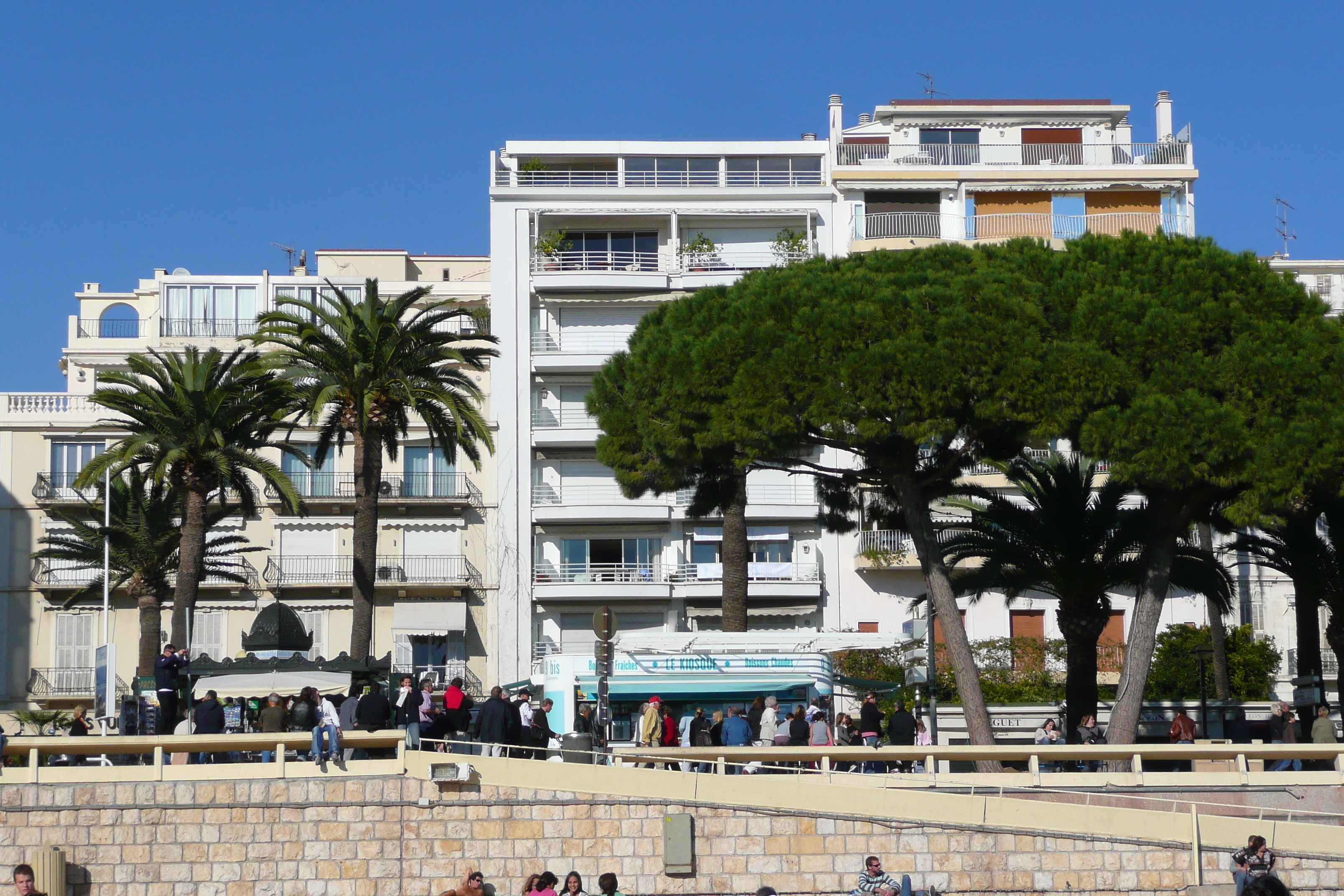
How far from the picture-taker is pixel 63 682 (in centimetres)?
4544

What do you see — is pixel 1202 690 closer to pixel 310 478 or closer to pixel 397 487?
pixel 397 487

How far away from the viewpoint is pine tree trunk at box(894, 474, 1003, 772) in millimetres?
22203

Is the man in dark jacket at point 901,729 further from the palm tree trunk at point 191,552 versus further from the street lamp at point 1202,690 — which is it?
the palm tree trunk at point 191,552

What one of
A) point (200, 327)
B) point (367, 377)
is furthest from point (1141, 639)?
point (200, 327)

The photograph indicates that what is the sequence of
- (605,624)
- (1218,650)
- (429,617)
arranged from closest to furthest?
(605,624) < (1218,650) < (429,617)

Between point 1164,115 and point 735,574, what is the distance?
82.1 ft

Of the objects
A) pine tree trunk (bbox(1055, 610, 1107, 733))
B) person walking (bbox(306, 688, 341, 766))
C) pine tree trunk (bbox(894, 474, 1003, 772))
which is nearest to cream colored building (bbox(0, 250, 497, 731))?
pine tree trunk (bbox(1055, 610, 1107, 733))

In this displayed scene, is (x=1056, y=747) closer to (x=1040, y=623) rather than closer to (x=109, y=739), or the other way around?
(x=109, y=739)

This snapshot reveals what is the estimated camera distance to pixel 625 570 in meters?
44.6

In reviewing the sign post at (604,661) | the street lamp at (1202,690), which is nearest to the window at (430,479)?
the street lamp at (1202,690)

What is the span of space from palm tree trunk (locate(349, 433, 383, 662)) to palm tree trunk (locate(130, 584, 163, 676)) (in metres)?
9.36

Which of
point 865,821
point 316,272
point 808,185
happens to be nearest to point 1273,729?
point 865,821

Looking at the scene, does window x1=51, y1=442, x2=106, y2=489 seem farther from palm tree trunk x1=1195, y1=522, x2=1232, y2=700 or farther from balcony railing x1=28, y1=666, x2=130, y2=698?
palm tree trunk x1=1195, y1=522, x2=1232, y2=700

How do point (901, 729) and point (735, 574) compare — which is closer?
point (901, 729)
